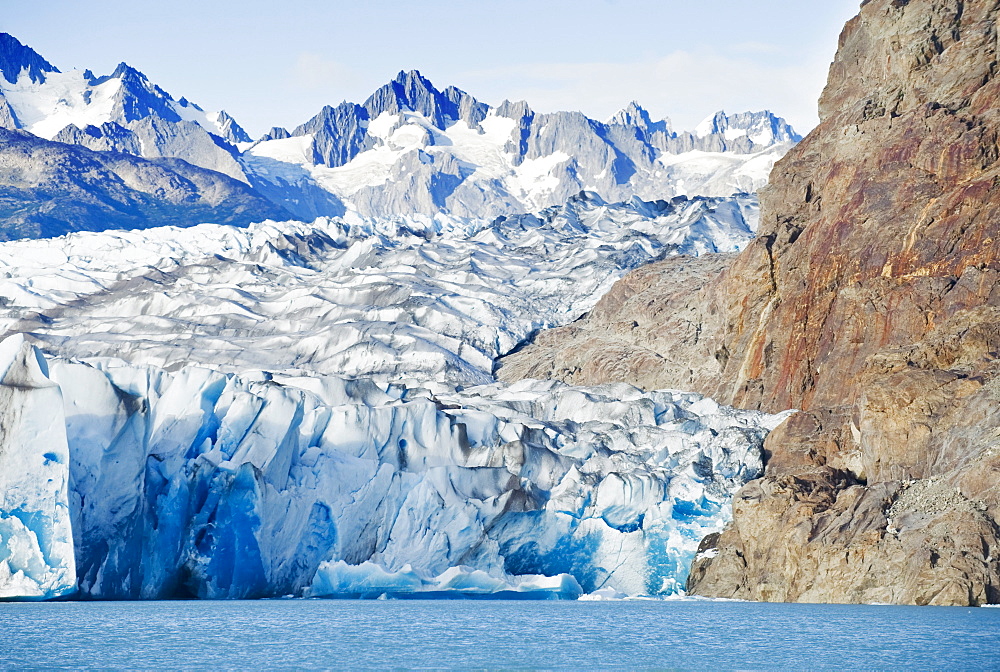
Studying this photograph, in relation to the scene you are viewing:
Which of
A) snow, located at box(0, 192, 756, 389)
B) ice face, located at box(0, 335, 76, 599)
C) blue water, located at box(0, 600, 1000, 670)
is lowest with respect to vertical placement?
blue water, located at box(0, 600, 1000, 670)

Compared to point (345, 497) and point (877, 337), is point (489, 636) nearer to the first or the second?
point (345, 497)

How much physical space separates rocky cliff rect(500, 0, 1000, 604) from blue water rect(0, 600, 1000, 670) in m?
2.15

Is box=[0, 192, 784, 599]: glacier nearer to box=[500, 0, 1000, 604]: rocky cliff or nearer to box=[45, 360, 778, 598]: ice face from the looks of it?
box=[45, 360, 778, 598]: ice face

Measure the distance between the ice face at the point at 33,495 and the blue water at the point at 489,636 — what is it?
3.06ft

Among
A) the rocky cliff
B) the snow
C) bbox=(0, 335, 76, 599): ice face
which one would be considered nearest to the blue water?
bbox=(0, 335, 76, 599): ice face

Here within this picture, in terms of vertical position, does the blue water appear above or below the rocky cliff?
below

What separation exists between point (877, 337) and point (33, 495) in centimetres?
3153

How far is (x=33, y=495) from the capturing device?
34.5 meters

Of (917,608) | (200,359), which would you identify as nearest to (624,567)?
(917,608)

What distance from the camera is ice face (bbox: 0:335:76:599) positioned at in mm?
34375

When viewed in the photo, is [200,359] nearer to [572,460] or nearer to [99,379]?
[572,460]

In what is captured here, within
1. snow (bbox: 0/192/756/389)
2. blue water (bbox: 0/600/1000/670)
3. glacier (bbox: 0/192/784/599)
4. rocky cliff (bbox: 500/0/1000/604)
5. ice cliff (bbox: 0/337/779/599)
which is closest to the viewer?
blue water (bbox: 0/600/1000/670)

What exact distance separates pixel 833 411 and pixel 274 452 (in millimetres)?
21370

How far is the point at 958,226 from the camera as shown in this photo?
170ft
